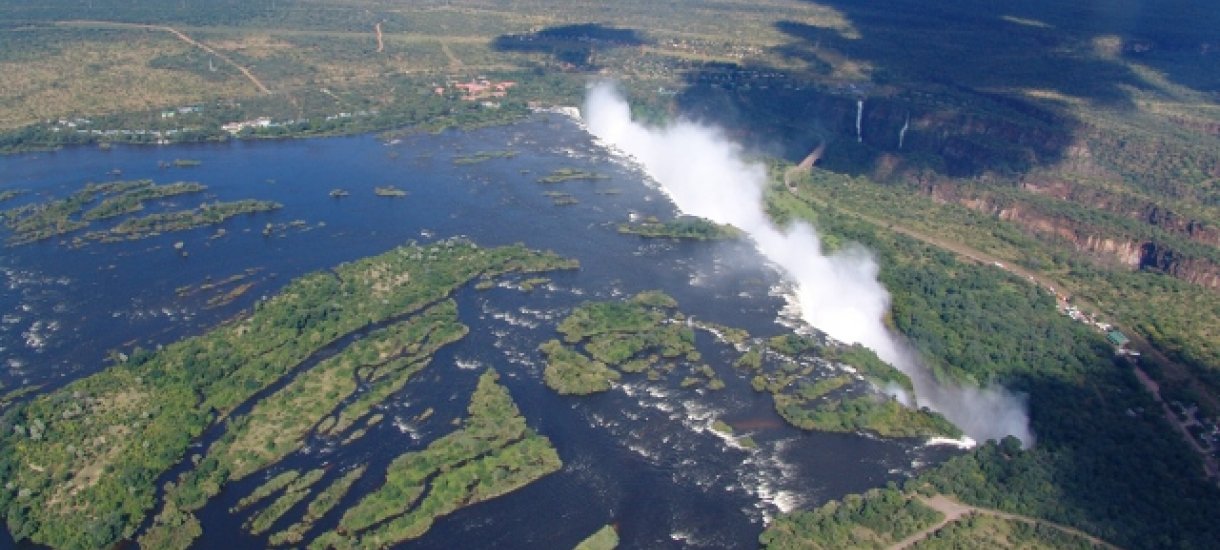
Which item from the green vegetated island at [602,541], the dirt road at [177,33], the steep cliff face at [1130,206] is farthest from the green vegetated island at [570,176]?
the green vegetated island at [602,541]

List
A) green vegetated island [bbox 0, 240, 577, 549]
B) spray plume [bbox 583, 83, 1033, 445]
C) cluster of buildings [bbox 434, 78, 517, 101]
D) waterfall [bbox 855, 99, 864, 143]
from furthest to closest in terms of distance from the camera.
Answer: cluster of buildings [bbox 434, 78, 517, 101]
waterfall [bbox 855, 99, 864, 143]
spray plume [bbox 583, 83, 1033, 445]
green vegetated island [bbox 0, 240, 577, 549]

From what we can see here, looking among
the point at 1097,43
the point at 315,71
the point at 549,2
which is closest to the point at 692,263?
the point at 315,71

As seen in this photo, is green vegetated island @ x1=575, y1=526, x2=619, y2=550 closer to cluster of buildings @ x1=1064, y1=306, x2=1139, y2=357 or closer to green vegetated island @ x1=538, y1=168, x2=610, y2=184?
cluster of buildings @ x1=1064, y1=306, x2=1139, y2=357

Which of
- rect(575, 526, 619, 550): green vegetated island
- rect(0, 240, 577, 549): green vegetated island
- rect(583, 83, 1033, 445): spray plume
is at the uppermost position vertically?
rect(583, 83, 1033, 445): spray plume

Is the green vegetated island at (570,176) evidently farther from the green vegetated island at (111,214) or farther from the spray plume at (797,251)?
the green vegetated island at (111,214)

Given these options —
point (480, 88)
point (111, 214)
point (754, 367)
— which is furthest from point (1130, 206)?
point (111, 214)

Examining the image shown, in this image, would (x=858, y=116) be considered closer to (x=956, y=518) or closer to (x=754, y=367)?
(x=754, y=367)

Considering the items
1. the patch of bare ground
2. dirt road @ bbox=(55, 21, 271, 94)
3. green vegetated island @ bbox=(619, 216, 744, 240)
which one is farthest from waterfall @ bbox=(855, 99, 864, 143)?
the patch of bare ground
